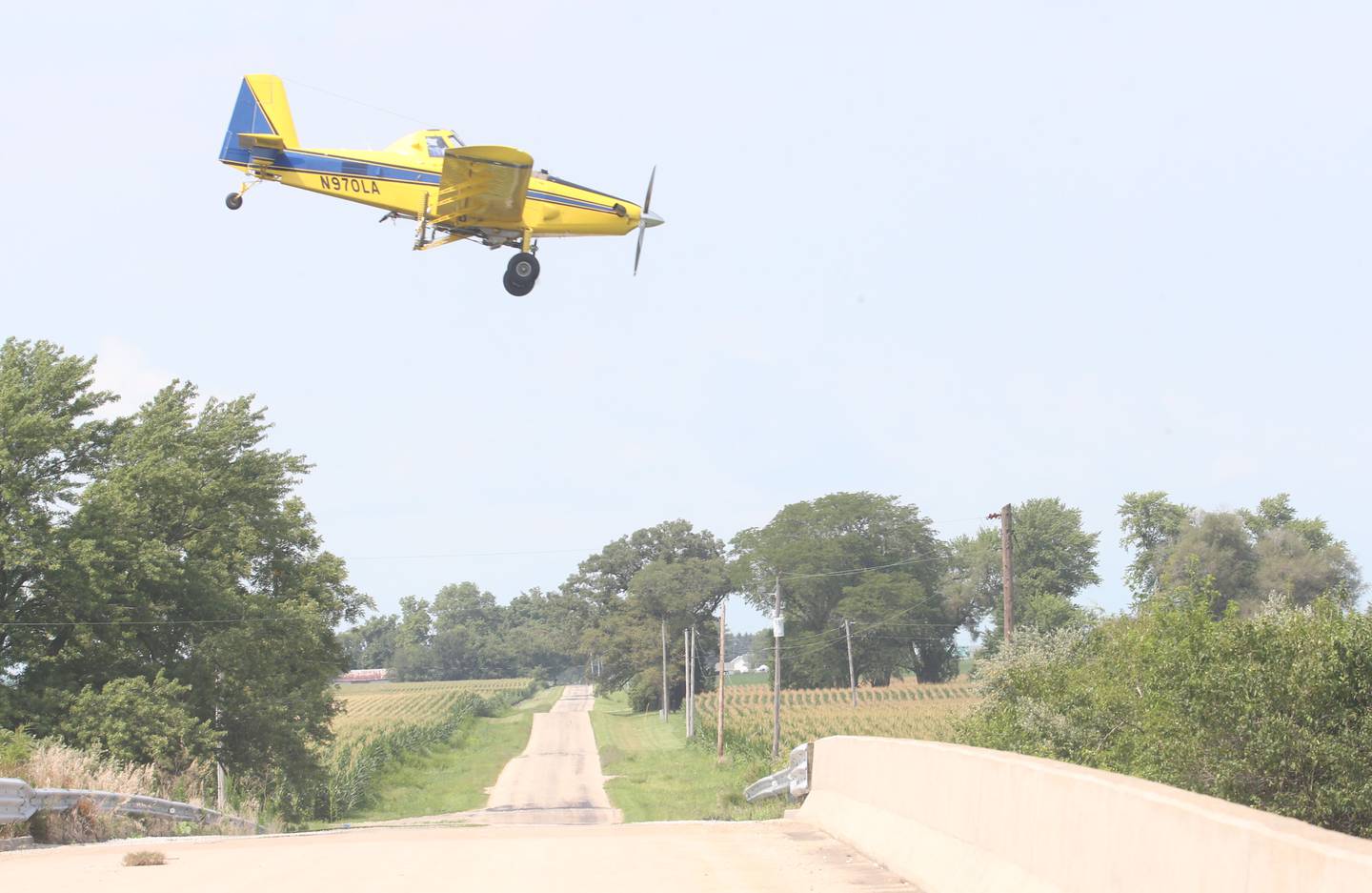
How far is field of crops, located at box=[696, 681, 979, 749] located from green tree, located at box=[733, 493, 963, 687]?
431 cm

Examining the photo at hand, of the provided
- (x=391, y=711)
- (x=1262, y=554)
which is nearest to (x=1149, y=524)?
(x=1262, y=554)

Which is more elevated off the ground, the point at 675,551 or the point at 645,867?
the point at 675,551

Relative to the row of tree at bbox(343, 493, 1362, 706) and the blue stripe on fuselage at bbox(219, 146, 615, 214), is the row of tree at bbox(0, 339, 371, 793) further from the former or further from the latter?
the row of tree at bbox(343, 493, 1362, 706)

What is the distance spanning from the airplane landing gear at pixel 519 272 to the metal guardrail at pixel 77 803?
9.53 m

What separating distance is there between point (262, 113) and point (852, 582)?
97.4m

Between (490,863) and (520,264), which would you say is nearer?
(490,863)

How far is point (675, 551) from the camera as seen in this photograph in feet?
419

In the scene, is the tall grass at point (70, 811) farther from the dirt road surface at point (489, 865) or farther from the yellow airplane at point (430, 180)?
the yellow airplane at point (430, 180)

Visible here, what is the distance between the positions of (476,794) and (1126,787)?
46.4m

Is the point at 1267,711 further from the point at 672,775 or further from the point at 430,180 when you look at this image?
the point at 672,775

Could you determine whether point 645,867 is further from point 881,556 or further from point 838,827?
point 881,556

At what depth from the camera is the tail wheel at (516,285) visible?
22828 mm

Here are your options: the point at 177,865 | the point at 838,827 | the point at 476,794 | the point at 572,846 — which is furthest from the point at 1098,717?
the point at 476,794

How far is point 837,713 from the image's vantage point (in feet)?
242
